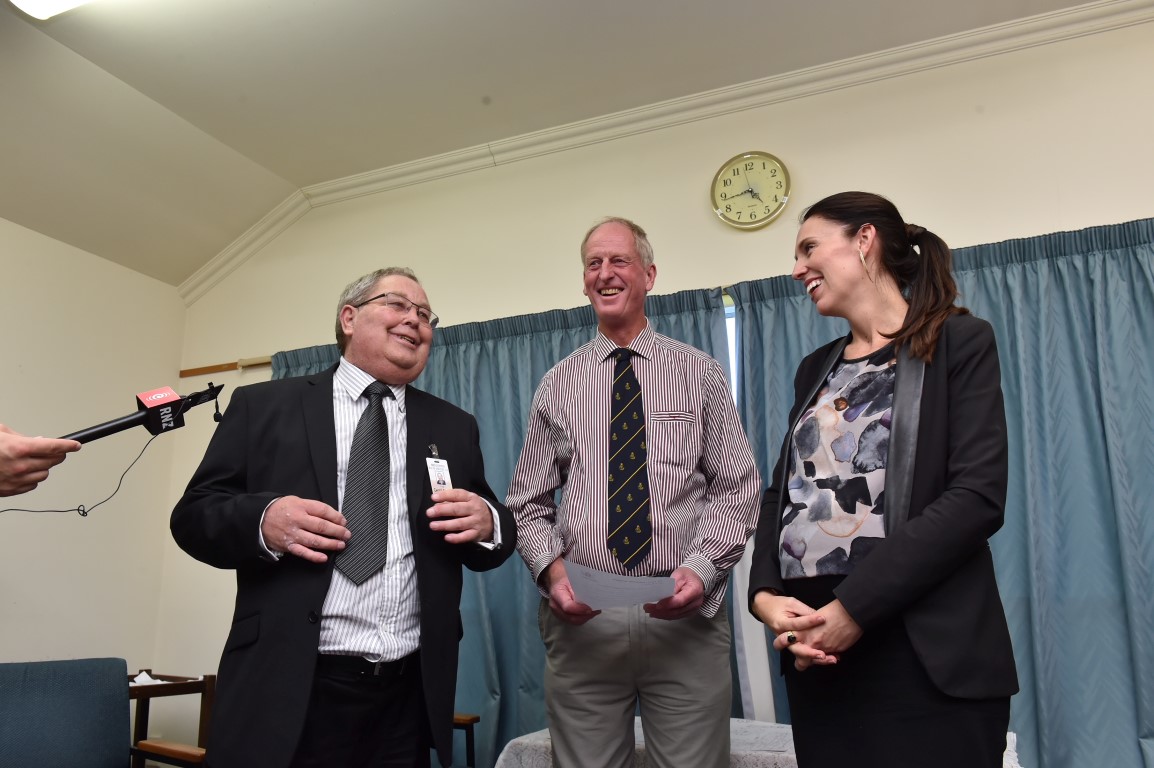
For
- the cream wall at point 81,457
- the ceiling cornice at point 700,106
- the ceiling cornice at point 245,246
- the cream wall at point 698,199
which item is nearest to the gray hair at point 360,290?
the cream wall at point 698,199

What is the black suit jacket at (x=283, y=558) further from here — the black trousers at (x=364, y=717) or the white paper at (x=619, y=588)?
the white paper at (x=619, y=588)

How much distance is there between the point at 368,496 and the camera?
1.68 metres

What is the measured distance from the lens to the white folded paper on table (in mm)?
1572

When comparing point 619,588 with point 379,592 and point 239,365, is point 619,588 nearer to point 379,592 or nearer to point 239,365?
point 379,592

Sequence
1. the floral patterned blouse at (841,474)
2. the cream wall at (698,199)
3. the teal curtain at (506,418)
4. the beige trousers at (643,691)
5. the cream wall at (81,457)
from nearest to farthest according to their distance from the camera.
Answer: the floral patterned blouse at (841,474), the beige trousers at (643,691), the cream wall at (698,199), the teal curtain at (506,418), the cream wall at (81,457)

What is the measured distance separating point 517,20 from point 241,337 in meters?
2.41

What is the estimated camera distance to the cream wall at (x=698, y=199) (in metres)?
2.96

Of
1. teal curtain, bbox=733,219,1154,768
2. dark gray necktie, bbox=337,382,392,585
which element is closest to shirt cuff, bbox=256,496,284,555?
dark gray necktie, bbox=337,382,392,585

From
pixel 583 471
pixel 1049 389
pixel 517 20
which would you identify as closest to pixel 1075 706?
pixel 1049 389

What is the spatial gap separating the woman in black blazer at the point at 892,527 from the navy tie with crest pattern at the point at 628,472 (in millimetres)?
379

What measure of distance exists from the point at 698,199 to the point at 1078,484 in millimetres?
1811

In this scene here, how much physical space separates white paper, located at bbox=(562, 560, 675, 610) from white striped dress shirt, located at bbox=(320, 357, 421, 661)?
0.36 meters

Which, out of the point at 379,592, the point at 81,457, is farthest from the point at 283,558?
the point at 81,457

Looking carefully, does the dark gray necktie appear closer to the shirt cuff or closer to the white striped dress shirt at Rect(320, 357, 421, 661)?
the white striped dress shirt at Rect(320, 357, 421, 661)
